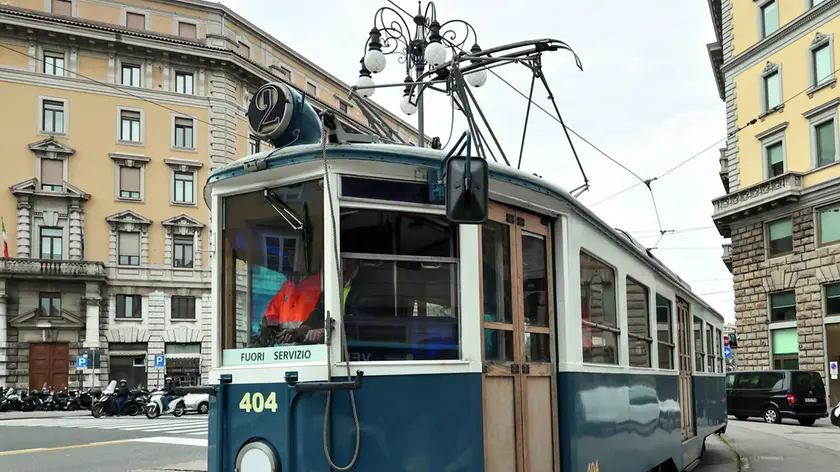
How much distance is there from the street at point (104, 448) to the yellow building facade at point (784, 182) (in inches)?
825

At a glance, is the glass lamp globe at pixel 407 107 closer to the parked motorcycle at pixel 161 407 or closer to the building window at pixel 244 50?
the parked motorcycle at pixel 161 407

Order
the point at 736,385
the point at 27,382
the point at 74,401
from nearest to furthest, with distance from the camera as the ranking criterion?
the point at 736,385, the point at 74,401, the point at 27,382

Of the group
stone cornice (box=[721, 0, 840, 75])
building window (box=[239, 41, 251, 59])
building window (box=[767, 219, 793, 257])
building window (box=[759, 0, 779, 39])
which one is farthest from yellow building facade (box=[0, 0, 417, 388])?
building window (box=[767, 219, 793, 257])

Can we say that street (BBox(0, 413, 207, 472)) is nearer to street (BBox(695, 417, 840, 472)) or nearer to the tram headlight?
the tram headlight

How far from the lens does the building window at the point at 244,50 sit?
4367cm

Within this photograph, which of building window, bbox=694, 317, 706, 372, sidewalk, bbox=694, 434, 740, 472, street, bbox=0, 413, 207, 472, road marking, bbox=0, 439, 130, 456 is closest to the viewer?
→ building window, bbox=694, 317, 706, 372

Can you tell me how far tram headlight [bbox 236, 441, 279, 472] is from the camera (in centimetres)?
422

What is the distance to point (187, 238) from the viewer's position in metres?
42.0

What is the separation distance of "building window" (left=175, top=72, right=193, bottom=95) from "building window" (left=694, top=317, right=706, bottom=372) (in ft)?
113

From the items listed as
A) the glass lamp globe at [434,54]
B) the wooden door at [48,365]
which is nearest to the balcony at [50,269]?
the wooden door at [48,365]

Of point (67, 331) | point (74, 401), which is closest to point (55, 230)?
point (67, 331)

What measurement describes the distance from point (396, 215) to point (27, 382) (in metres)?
37.9

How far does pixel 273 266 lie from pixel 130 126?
128 feet

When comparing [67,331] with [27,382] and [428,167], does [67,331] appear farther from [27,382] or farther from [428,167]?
[428,167]
